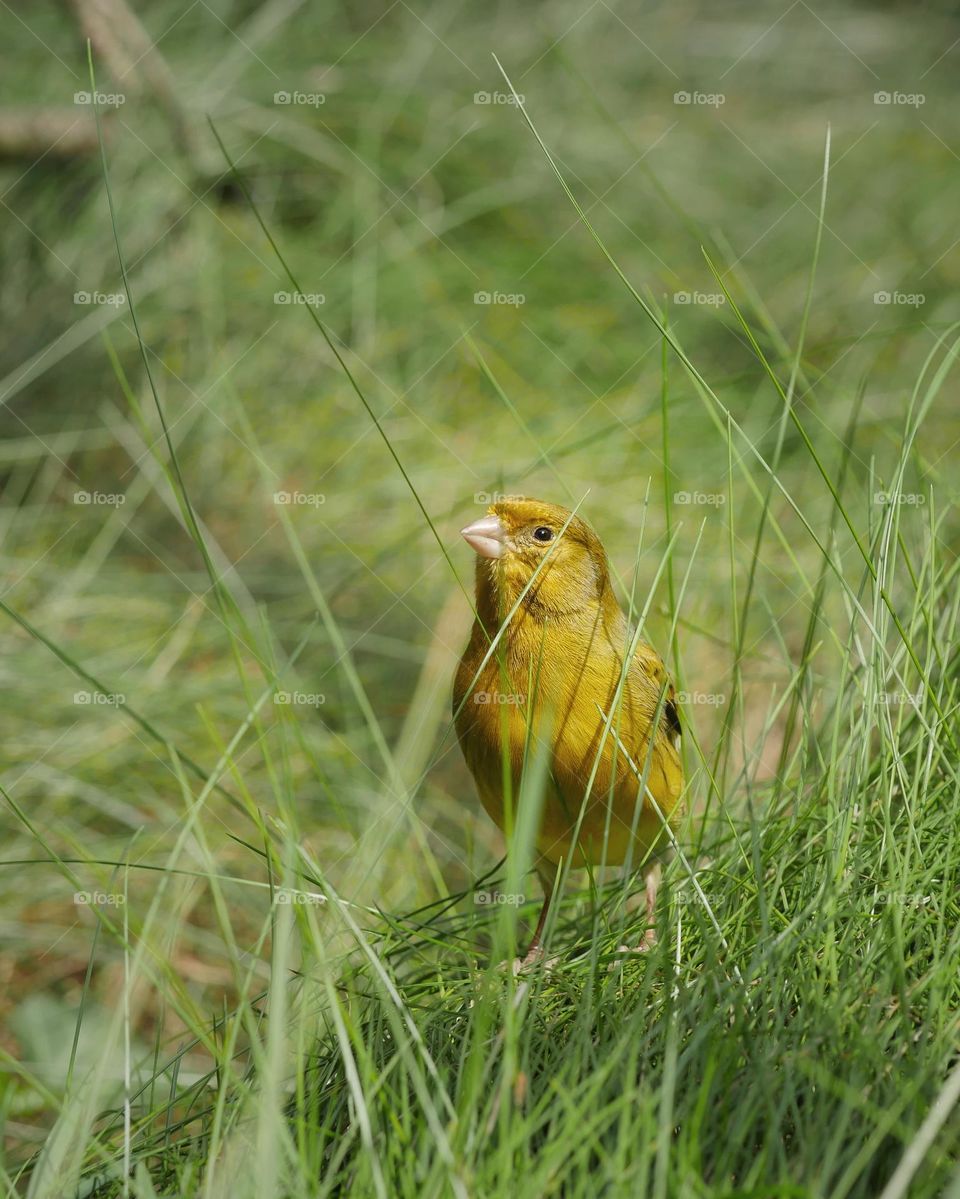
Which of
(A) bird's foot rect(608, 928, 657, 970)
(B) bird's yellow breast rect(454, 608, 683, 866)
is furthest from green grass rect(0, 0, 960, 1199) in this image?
(B) bird's yellow breast rect(454, 608, 683, 866)

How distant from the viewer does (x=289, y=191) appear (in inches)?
231

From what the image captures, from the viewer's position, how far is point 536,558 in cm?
293

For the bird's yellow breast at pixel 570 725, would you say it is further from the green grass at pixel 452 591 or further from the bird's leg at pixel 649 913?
the green grass at pixel 452 591

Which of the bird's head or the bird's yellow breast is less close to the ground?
the bird's head

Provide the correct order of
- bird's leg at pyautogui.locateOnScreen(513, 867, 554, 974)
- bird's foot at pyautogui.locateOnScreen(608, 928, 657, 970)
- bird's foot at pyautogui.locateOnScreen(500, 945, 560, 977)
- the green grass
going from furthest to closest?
1. bird's leg at pyautogui.locateOnScreen(513, 867, 554, 974)
2. bird's foot at pyautogui.locateOnScreen(500, 945, 560, 977)
3. bird's foot at pyautogui.locateOnScreen(608, 928, 657, 970)
4. the green grass

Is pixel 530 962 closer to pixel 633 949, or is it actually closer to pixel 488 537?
pixel 633 949

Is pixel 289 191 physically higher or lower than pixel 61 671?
higher

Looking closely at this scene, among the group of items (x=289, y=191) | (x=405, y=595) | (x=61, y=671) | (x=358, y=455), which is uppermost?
(x=289, y=191)

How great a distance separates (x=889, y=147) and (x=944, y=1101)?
260 inches

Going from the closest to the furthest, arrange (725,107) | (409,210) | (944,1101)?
1. (944,1101)
2. (409,210)
3. (725,107)

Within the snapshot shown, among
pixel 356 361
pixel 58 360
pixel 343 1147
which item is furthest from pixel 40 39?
pixel 343 1147

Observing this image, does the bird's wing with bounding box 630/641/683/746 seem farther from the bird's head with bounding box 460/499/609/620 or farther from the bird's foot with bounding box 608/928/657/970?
the bird's foot with bounding box 608/928/657/970

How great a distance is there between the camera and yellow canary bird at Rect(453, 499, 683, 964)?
2613 mm

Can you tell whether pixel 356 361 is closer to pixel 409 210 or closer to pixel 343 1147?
pixel 409 210
